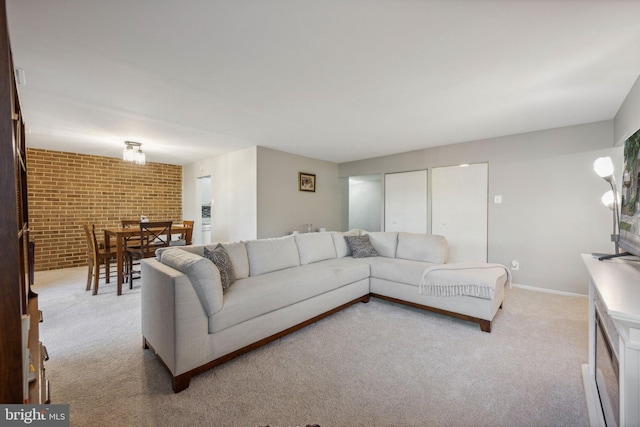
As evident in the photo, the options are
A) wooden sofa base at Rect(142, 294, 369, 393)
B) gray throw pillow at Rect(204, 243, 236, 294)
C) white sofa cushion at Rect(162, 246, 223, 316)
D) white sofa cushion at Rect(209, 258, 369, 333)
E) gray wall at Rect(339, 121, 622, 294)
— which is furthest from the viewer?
gray wall at Rect(339, 121, 622, 294)

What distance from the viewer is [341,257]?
3.65 metres

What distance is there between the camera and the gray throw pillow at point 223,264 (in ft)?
6.97

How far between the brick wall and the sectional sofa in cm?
435

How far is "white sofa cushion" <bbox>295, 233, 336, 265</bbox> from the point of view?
10.5 ft

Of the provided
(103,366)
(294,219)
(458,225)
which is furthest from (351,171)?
(103,366)

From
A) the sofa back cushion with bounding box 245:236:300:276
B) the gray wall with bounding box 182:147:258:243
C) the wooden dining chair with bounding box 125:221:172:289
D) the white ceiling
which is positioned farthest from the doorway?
the sofa back cushion with bounding box 245:236:300:276

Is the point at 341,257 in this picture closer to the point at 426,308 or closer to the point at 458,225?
the point at 426,308

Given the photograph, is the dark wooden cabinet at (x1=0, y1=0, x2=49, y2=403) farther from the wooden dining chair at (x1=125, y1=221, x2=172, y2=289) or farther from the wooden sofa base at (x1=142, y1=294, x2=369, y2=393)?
the wooden dining chair at (x1=125, y1=221, x2=172, y2=289)

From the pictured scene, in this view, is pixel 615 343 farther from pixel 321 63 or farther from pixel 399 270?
pixel 321 63

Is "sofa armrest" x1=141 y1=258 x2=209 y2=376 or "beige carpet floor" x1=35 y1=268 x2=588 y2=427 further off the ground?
"sofa armrest" x1=141 y1=258 x2=209 y2=376

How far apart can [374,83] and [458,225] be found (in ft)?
10.2

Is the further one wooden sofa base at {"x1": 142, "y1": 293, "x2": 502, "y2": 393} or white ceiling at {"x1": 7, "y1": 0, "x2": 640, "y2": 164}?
wooden sofa base at {"x1": 142, "y1": 293, "x2": 502, "y2": 393}

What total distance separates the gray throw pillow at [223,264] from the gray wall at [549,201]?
154 inches

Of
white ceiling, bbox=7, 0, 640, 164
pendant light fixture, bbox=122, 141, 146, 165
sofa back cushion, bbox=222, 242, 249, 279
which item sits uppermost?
white ceiling, bbox=7, 0, 640, 164
